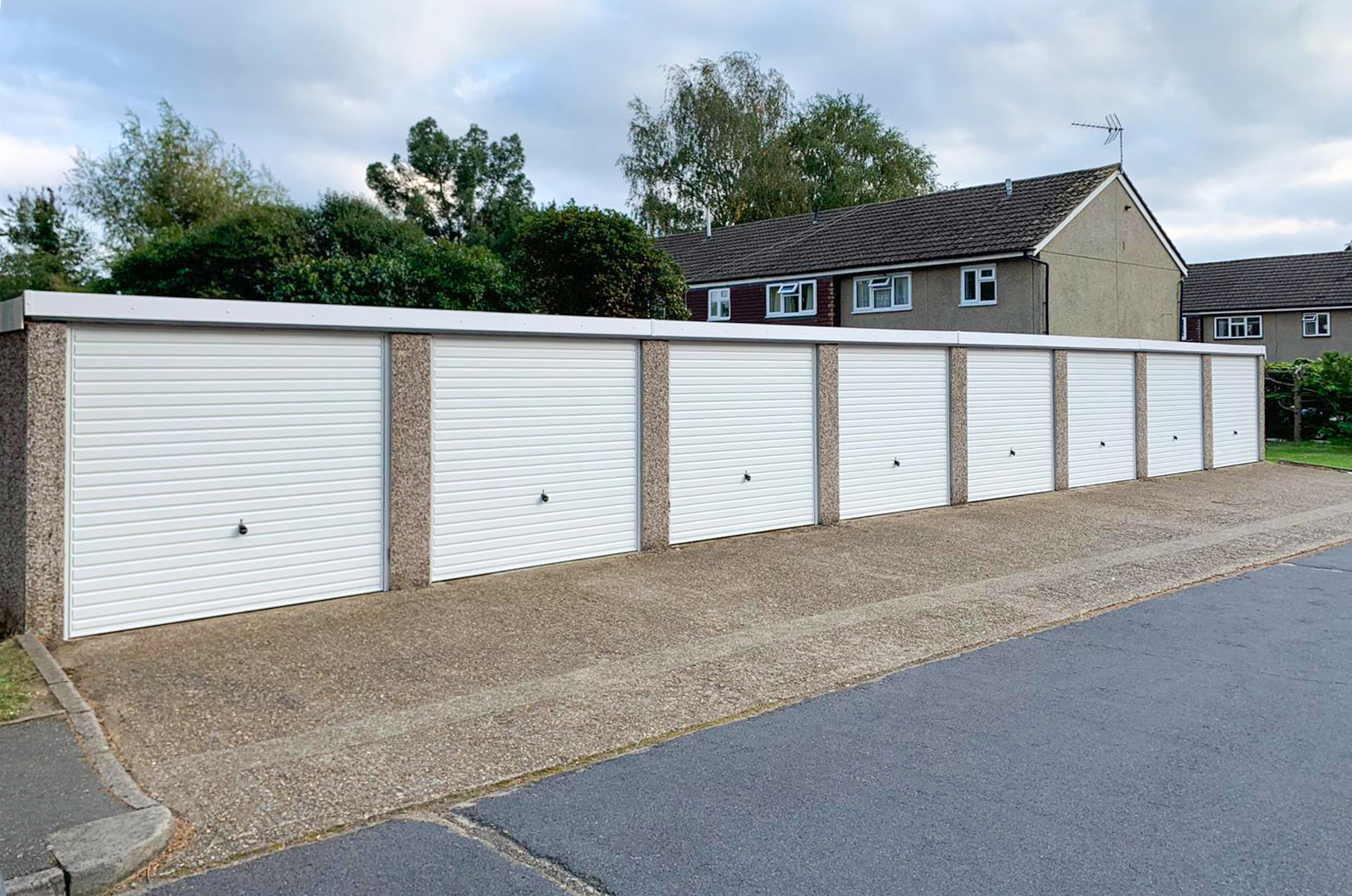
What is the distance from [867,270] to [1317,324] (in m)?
23.6

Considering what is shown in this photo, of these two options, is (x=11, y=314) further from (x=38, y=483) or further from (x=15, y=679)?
(x=15, y=679)

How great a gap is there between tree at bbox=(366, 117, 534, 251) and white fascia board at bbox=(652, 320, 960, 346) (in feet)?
146

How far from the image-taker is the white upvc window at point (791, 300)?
112 feet

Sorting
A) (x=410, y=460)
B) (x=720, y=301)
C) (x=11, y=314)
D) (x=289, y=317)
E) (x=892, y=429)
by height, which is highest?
→ (x=720, y=301)

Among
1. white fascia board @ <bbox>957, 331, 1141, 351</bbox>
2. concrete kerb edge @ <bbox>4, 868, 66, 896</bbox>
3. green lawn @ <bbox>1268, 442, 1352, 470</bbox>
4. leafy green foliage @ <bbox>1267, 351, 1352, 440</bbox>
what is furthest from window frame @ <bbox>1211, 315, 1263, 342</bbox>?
concrete kerb edge @ <bbox>4, 868, 66, 896</bbox>

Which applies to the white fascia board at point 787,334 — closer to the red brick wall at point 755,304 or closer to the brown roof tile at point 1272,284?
the red brick wall at point 755,304

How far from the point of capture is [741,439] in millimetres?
13891

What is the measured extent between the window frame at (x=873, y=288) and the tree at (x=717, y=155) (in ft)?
62.2

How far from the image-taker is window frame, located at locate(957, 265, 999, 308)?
29766mm

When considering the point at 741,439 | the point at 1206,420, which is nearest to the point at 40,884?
the point at 741,439

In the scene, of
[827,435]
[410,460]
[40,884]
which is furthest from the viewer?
[827,435]

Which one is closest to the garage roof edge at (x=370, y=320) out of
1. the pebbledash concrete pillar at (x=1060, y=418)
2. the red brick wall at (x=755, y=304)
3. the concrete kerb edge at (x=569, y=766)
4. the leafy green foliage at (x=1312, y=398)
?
the pebbledash concrete pillar at (x=1060, y=418)

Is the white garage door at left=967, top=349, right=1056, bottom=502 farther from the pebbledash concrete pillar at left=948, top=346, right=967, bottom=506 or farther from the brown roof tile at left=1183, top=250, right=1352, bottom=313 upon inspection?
the brown roof tile at left=1183, top=250, right=1352, bottom=313

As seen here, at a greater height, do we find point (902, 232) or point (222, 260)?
point (902, 232)
